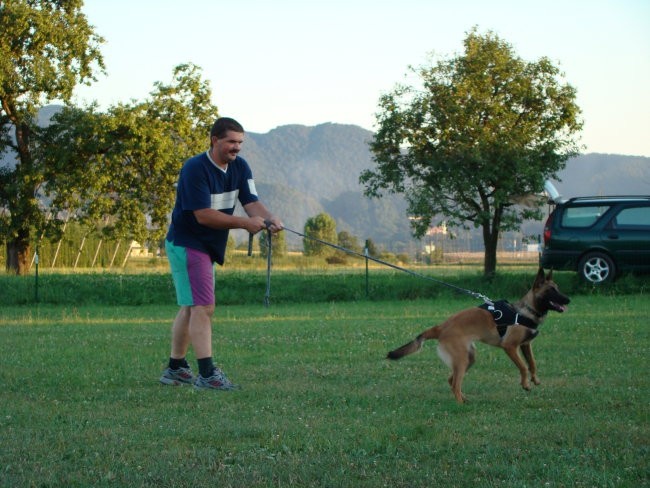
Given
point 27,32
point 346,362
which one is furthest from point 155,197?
point 346,362

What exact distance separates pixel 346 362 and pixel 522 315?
89.3 inches

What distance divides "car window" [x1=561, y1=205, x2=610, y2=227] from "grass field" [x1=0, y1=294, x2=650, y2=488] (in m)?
8.03

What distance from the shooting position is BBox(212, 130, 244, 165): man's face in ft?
24.1

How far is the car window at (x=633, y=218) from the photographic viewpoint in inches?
741

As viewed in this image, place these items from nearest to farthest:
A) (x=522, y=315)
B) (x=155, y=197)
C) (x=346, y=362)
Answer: (x=522, y=315), (x=346, y=362), (x=155, y=197)

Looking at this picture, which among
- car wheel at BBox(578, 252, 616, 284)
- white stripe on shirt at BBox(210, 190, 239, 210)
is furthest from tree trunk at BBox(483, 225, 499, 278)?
white stripe on shirt at BBox(210, 190, 239, 210)

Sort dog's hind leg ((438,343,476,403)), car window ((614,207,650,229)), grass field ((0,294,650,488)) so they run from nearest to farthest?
grass field ((0,294,650,488)) → dog's hind leg ((438,343,476,403)) → car window ((614,207,650,229))

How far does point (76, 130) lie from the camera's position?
2975 centimetres

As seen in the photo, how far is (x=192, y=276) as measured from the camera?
734 cm

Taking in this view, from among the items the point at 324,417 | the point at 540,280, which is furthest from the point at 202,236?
the point at 540,280

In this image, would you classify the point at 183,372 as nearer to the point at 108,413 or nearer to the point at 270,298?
the point at 108,413

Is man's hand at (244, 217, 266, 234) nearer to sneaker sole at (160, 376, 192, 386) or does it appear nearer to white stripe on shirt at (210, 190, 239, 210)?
white stripe on shirt at (210, 190, 239, 210)

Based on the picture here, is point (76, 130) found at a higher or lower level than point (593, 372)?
higher

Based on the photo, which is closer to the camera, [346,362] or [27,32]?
[346,362]
